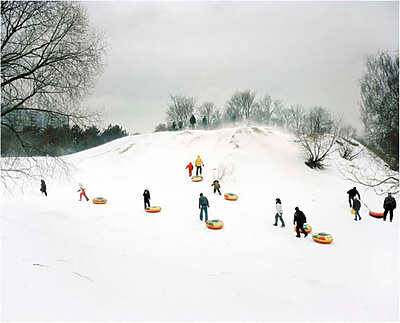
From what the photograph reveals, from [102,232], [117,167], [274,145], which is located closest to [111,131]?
[117,167]

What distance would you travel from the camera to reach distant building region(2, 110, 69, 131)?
681cm

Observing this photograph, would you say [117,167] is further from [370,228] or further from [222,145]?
[370,228]

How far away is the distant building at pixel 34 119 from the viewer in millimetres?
6809

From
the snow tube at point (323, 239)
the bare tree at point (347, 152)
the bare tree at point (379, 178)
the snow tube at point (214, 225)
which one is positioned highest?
the bare tree at point (347, 152)

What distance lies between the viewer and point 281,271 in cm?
728

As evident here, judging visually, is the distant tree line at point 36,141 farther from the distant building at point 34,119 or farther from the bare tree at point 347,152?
the bare tree at point 347,152

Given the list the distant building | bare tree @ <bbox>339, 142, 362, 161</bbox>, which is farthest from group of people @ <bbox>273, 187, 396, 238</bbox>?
bare tree @ <bbox>339, 142, 362, 161</bbox>

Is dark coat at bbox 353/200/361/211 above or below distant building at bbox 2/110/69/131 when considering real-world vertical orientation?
below

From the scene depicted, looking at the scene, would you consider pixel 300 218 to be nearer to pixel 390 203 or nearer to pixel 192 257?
pixel 192 257

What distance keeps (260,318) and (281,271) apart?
309cm

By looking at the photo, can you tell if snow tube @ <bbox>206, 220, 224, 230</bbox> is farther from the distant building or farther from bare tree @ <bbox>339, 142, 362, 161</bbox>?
bare tree @ <bbox>339, 142, 362, 161</bbox>

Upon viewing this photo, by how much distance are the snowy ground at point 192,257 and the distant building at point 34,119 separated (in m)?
3.05

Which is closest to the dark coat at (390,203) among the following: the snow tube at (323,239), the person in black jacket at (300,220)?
the snow tube at (323,239)

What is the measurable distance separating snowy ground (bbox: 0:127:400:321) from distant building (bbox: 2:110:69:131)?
305 centimetres
